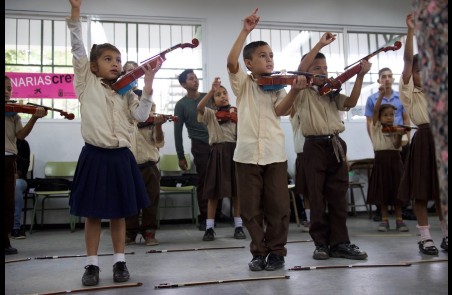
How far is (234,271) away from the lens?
7.77 ft

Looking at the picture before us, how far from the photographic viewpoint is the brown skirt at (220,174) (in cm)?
398

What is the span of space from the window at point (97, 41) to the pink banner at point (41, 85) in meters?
0.08

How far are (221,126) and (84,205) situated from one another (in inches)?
82.3

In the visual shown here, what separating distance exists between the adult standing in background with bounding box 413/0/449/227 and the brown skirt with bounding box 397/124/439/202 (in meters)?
2.22

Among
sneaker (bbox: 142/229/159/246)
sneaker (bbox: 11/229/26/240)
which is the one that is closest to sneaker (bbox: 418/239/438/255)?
sneaker (bbox: 142/229/159/246)

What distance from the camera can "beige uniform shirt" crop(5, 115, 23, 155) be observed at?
10.9 feet

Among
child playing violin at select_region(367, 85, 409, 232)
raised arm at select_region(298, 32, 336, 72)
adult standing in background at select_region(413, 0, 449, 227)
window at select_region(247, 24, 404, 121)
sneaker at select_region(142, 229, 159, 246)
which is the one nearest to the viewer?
adult standing in background at select_region(413, 0, 449, 227)

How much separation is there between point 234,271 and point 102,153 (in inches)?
37.6

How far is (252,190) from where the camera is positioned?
2.47m

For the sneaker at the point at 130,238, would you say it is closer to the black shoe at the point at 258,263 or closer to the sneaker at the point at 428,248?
the black shoe at the point at 258,263

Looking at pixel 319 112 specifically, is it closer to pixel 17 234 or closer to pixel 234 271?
pixel 234 271

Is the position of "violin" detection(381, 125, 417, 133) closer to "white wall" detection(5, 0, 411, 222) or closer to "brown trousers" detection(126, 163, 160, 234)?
"white wall" detection(5, 0, 411, 222)

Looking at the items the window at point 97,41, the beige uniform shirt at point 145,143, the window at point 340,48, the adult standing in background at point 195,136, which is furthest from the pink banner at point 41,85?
the window at point 340,48

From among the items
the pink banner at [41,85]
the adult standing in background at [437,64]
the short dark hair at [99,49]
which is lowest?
the adult standing in background at [437,64]
